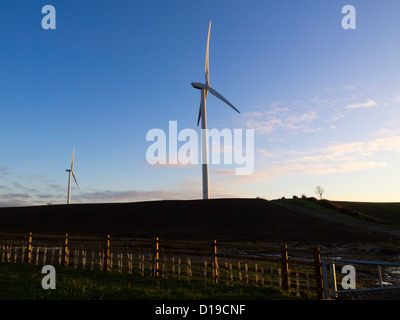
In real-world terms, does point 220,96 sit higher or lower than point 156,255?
higher

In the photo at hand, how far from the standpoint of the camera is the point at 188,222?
4575cm

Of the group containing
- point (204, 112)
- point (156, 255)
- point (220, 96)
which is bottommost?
point (156, 255)

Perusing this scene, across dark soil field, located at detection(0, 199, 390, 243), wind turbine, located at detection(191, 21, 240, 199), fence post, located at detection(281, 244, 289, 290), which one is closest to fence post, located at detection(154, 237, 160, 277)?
fence post, located at detection(281, 244, 289, 290)

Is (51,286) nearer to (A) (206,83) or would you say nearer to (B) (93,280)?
(B) (93,280)

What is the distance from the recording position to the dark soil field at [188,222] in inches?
1410

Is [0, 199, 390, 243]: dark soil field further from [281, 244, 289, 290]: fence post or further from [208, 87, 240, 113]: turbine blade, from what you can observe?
[281, 244, 289, 290]: fence post

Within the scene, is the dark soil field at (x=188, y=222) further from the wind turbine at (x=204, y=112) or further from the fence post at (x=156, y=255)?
the fence post at (x=156, y=255)

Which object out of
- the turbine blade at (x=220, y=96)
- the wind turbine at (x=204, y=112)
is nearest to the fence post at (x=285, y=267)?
the wind turbine at (x=204, y=112)

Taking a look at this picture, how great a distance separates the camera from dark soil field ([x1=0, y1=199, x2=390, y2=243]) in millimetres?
35812

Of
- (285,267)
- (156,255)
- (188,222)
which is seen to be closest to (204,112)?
(188,222)

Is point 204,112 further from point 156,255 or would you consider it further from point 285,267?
point 285,267

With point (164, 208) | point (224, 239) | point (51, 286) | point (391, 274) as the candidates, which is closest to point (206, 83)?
point (164, 208)

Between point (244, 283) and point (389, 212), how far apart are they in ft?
225
